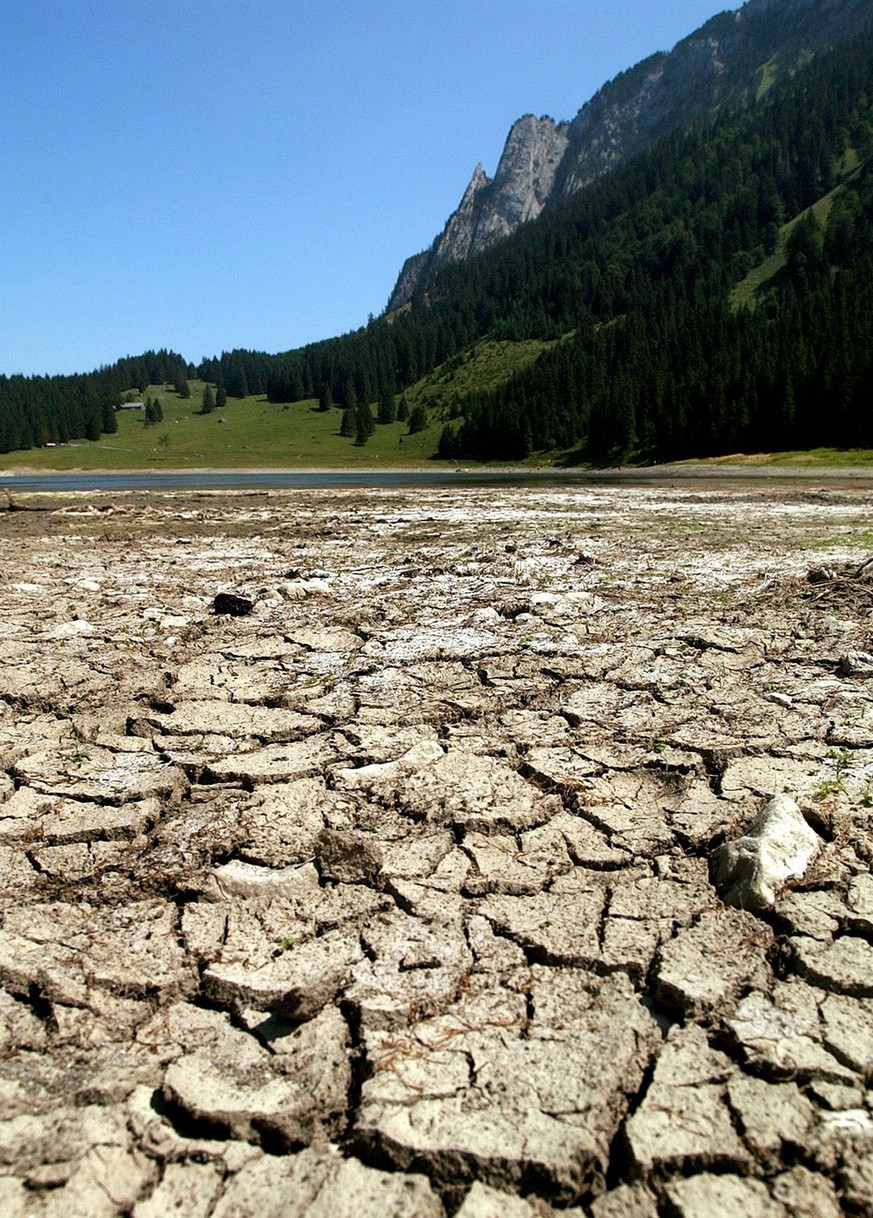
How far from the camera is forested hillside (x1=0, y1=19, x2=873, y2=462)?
75.9m

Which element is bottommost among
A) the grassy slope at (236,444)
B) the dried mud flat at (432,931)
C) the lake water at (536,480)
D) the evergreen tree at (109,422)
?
the dried mud flat at (432,931)

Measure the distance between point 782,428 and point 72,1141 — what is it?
79.6 m

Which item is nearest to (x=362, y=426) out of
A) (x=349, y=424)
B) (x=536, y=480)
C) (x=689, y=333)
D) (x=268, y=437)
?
(x=349, y=424)

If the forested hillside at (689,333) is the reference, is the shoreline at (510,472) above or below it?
below

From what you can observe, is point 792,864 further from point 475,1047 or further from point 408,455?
point 408,455

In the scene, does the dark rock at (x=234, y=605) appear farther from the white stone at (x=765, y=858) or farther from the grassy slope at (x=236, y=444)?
the grassy slope at (x=236, y=444)

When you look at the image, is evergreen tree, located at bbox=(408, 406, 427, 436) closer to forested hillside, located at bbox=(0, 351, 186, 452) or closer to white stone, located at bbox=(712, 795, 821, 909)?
forested hillside, located at bbox=(0, 351, 186, 452)

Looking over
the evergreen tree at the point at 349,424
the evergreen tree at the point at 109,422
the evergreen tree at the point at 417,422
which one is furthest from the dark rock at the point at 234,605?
the evergreen tree at the point at 109,422

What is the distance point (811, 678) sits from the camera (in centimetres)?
645

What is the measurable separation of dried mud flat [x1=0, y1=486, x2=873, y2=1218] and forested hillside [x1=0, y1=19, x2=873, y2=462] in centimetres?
7111

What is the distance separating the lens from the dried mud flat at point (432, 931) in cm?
219

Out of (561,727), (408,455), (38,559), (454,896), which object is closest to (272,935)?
(454,896)

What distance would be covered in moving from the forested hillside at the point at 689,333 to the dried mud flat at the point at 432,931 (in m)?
71.1

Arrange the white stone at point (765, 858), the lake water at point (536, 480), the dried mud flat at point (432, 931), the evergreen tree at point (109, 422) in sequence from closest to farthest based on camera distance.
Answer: the dried mud flat at point (432, 931) < the white stone at point (765, 858) < the lake water at point (536, 480) < the evergreen tree at point (109, 422)
